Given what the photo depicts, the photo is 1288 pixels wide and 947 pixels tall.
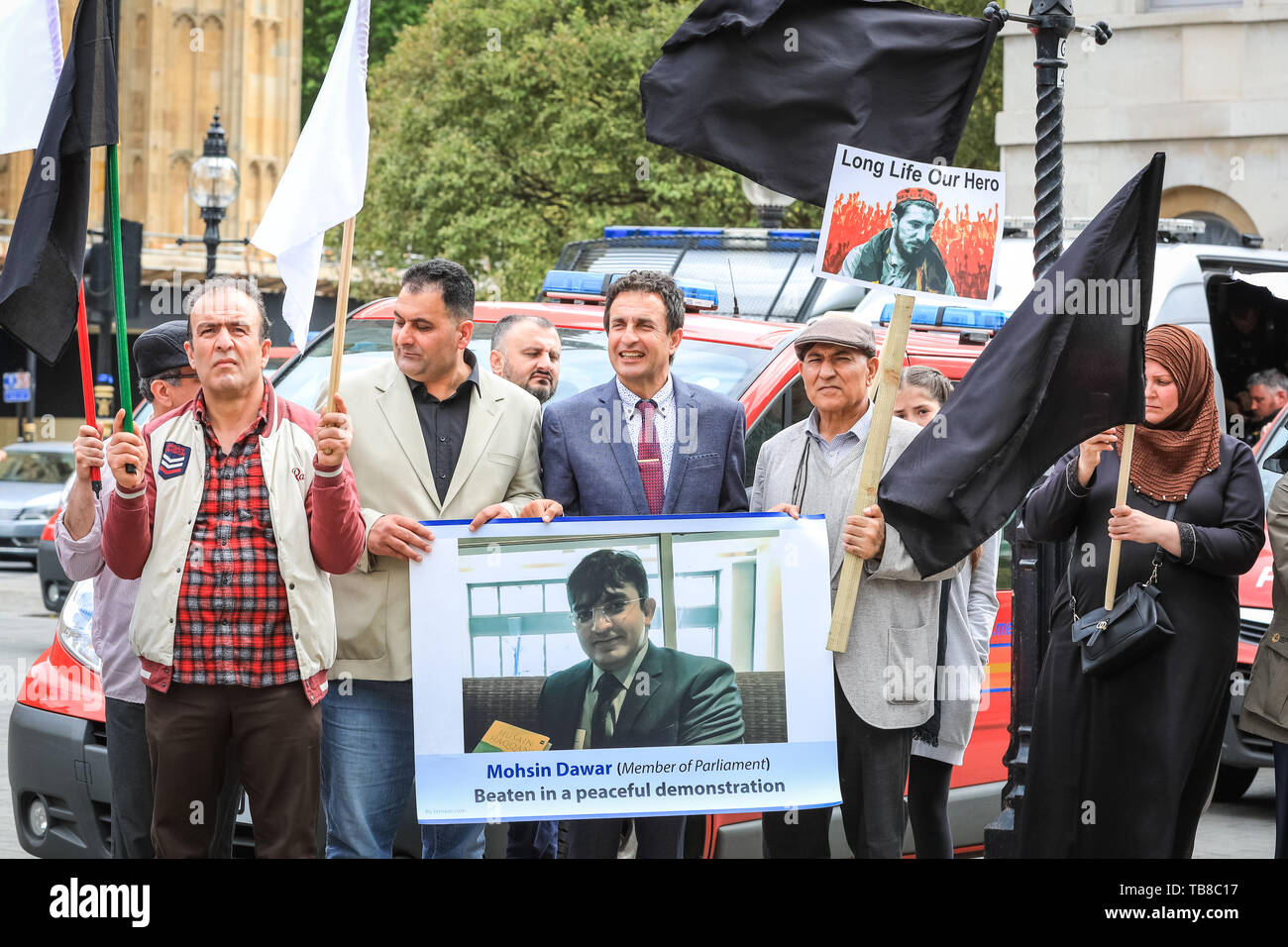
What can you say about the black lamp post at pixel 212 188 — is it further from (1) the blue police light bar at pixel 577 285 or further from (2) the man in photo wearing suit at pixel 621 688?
(2) the man in photo wearing suit at pixel 621 688

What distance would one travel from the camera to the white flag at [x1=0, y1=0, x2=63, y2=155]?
5.57 meters

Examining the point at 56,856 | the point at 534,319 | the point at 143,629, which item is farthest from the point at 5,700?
the point at 143,629

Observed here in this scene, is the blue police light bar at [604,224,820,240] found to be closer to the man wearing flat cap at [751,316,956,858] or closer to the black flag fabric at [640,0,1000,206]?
the black flag fabric at [640,0,1000,206]

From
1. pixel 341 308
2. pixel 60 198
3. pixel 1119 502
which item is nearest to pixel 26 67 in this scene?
pixel 60 198

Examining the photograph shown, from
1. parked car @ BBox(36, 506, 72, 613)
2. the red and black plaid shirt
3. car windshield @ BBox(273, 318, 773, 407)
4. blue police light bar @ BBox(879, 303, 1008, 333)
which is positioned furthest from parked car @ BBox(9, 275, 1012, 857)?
parked car @ BBox(36, 506, 72, 613)

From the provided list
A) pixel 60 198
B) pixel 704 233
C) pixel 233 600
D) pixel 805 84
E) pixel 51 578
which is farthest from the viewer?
pixel 51 578

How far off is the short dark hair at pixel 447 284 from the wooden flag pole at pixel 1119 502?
6.87ft

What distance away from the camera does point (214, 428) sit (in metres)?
5.21

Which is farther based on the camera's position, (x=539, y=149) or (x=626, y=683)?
(x=539, y=149)

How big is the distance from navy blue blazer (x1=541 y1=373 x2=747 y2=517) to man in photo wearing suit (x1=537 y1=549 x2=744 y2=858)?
0.22 meters

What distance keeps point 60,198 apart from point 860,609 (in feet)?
9.12

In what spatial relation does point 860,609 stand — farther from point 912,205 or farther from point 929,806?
point 912,205

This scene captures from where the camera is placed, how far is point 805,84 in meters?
6.23

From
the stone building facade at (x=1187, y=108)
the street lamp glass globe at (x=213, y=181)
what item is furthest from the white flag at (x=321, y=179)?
the stone building facade at (x=1187, y=108)
